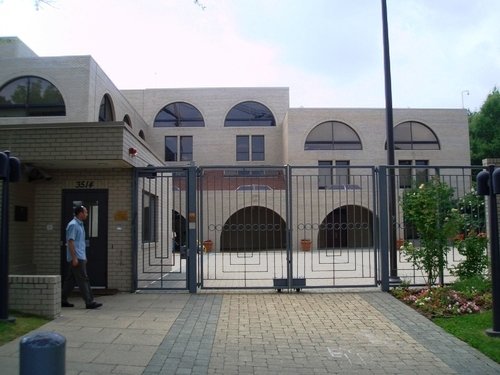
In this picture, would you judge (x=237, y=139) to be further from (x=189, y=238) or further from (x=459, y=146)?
(x=189, y=238)

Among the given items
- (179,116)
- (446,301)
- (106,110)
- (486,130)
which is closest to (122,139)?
(446,301)

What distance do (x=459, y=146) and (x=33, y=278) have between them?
36.1 meters

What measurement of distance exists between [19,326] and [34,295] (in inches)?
30.5

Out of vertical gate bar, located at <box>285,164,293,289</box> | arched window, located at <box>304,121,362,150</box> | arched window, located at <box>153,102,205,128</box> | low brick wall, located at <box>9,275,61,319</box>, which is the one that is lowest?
low brick wall, located at <box>9,275,61,319</box>

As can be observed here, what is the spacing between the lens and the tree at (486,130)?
43.2 m

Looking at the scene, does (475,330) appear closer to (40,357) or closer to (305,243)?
(40,357)

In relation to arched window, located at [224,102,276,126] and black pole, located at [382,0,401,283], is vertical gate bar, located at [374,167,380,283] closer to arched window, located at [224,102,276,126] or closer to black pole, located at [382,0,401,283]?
black pole, located at [382,0,401,283]

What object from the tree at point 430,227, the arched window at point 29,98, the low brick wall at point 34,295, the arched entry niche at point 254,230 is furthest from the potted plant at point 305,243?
the arched window at point 29,98

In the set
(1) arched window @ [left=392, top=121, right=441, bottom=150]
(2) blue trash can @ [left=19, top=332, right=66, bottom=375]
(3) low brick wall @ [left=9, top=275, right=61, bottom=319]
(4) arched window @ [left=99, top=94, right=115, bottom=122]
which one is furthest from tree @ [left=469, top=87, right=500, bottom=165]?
(2) blue trash can @ [left=19, top=332, right=66, bottom=375]

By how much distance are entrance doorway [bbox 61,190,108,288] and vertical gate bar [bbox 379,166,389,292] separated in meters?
5.79

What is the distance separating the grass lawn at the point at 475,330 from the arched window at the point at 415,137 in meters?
30.9

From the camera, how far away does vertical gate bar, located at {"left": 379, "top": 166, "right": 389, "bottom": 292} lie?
10.5 meters

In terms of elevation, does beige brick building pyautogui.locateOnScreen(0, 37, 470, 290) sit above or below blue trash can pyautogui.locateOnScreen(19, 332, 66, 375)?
above

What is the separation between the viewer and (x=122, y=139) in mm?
9914
